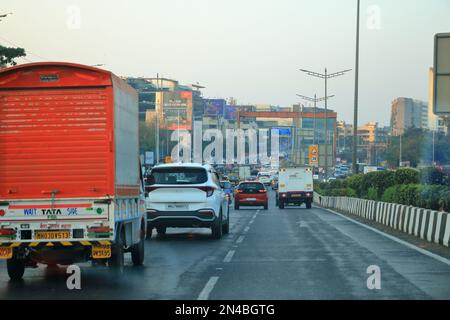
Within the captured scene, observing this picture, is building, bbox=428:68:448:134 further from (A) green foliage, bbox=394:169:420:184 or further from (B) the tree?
(B) the tree

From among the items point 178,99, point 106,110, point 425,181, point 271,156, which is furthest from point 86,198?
point 271,156

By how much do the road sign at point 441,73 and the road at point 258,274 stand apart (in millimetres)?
3364

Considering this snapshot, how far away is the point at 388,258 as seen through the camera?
18172 mm

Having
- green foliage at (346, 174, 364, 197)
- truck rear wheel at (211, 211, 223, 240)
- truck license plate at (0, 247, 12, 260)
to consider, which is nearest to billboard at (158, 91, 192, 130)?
green foliage at (346, 174, 364, 197)

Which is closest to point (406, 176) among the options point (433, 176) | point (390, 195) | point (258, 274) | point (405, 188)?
point (390, 195)

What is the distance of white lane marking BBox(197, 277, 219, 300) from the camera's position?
1216 cm

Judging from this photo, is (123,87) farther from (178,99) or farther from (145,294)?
(178,99)

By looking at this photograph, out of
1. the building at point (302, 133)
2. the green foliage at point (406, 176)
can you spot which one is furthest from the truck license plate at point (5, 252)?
the building at point (302, 133)

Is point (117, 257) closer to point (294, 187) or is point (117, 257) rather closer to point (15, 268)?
point (15, 268)

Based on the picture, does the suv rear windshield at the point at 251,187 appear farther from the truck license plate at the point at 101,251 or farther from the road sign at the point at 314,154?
the truck license plate at the point at 101,251

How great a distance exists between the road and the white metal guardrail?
103 centimetres

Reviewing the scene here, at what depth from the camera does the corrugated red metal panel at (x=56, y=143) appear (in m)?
13.7

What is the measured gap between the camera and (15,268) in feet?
47.9

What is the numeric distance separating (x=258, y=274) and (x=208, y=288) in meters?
2.10
